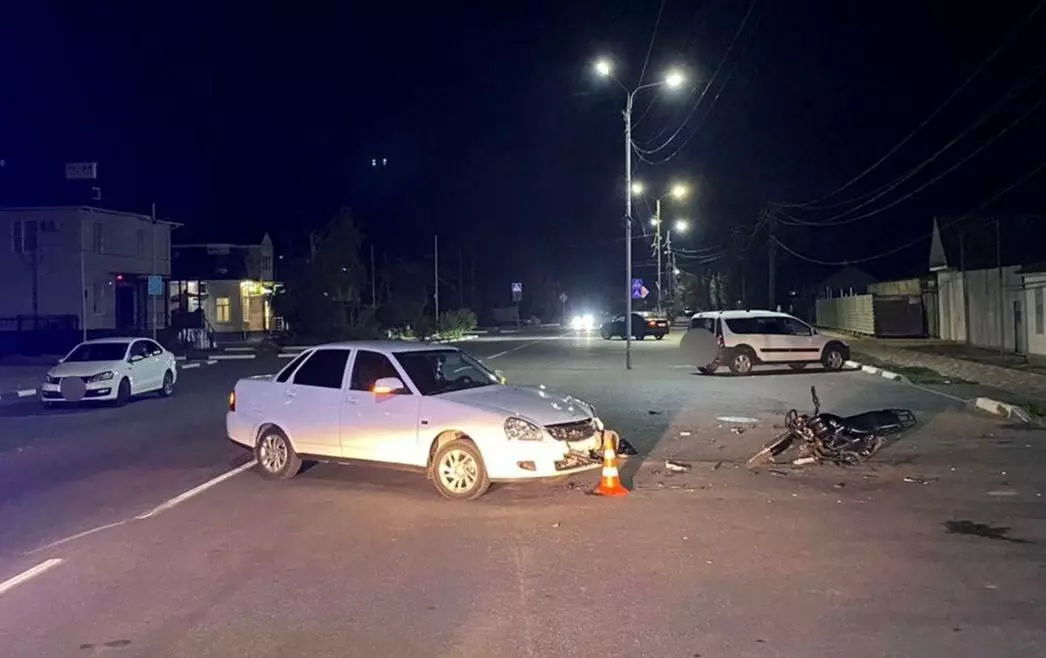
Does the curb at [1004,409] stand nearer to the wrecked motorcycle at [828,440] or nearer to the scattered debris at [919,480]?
the wrecked motorcycle at [828,440]

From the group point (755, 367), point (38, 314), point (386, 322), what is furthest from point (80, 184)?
point (755, 367)

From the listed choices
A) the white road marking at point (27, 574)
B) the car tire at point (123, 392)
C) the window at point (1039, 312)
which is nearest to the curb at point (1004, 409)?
the window at point (1039, 312)

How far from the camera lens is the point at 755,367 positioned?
91.5 feet

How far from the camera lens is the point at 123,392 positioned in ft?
68.9

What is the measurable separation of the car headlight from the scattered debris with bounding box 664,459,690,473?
8.55 ft

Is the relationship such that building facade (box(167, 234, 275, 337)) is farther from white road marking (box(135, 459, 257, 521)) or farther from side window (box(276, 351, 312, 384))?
side window (box(276, 351, 312, 384))

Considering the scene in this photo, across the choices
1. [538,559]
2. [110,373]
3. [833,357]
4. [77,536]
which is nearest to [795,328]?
[833,357]

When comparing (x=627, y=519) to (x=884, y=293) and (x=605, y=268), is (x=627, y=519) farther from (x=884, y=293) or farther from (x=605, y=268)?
(x=605, y=268)

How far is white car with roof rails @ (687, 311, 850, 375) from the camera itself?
26.7 m

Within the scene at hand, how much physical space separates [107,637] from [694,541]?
4.52 m

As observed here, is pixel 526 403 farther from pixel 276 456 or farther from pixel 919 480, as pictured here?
pixel 919 480

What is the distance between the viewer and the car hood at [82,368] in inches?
803

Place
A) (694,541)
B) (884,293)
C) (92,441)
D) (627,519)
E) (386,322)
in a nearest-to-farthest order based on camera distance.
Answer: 1. (694,541)
2. (627,519)
3. (92,441)
4. (884,293)
5. (386,322)

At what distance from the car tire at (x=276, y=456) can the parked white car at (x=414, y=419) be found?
1 centimetres
